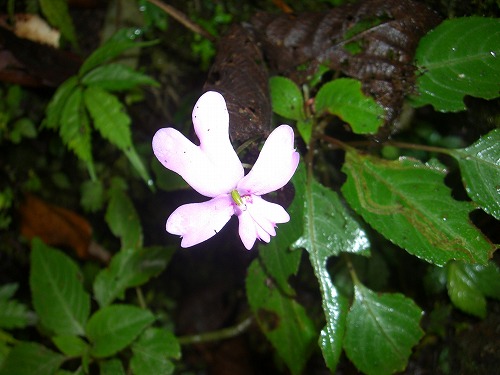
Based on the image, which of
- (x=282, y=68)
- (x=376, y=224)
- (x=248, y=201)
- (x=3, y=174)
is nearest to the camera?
(x=248, y=201)

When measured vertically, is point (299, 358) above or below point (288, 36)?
below

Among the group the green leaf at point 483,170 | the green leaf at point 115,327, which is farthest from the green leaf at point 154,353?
the green leaf at point 483,170

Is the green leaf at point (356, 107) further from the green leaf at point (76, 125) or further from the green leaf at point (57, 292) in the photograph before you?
the green leaf at point (57, 292)

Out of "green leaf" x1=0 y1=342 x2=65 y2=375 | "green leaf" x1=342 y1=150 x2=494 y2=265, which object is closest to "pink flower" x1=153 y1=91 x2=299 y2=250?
"green leaf" x1=342 y1=150 x2=494 y2=265

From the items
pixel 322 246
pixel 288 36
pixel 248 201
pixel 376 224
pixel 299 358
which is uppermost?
pixel 288 36

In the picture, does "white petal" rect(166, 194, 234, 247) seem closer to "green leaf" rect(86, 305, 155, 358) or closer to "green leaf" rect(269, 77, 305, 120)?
"green leaf" rect(269, 77, 305, 120)

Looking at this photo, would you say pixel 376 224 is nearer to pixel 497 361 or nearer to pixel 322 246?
pixel 322 246

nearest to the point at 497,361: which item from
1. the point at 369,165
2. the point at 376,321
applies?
the point at 376,321
